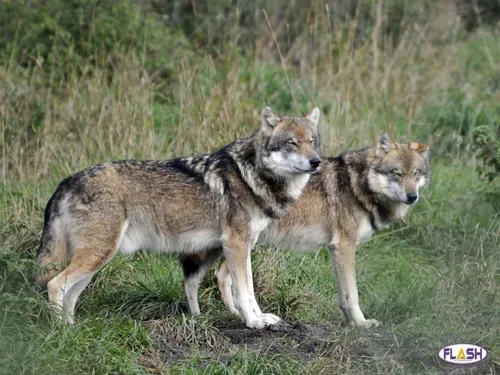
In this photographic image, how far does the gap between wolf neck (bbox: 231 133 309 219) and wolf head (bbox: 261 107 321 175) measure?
0.17 feet

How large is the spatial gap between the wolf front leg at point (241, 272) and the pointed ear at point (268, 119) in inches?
33.8

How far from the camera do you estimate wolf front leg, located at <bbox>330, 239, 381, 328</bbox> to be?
7.54 meters

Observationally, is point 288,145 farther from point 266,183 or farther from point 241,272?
point 241,272

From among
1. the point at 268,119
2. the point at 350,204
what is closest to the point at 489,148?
the point at 350,204

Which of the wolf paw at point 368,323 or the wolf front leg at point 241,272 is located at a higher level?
the wolf front leg at point 241,272

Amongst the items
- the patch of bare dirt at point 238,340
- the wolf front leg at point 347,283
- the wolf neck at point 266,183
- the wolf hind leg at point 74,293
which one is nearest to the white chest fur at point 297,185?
the wolf neck at point 266,183

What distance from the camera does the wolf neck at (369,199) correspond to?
317 inches

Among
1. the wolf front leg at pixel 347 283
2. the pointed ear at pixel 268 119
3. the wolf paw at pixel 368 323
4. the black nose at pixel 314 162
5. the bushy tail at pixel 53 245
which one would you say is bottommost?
the wolf paw at pixel 368 323

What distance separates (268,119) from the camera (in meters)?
7.49

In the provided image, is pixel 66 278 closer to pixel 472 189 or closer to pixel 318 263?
pixel 318 263

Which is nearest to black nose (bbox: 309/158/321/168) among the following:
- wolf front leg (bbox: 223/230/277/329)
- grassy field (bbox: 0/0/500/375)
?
wolf front leg (bbox: 223/230/277/329)

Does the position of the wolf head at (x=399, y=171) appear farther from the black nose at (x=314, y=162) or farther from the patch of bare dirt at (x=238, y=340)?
the patch of bare dirt at (x=238, y=340)

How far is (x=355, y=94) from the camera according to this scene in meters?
11.8

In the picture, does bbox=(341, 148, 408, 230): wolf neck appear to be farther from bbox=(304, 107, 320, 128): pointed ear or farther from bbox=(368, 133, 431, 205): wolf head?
bbox=(304, 107, 320, 128): pointed ear
